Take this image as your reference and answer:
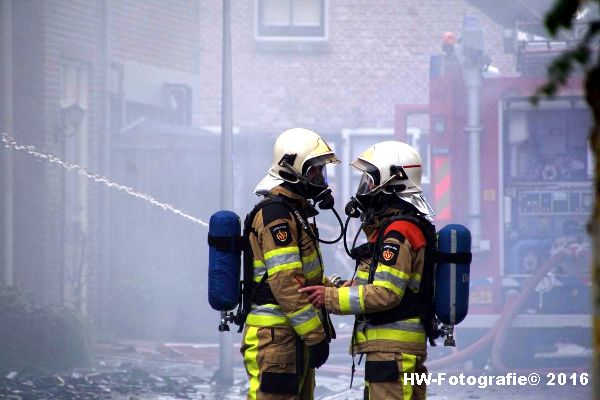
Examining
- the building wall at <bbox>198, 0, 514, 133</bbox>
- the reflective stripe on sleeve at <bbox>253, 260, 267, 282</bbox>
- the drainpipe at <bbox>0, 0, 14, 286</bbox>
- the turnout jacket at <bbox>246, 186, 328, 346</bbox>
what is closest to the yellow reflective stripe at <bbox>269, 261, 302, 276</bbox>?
the turnout jacket at <bbox>246, 186, 328, 346</bbox>

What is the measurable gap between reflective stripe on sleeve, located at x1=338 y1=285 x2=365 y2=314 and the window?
11904 millimetres

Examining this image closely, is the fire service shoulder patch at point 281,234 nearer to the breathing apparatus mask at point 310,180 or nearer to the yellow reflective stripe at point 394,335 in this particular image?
the breathing apparatus mask at point 310,180

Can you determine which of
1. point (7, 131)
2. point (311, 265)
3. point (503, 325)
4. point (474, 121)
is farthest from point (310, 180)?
point (7, 131)

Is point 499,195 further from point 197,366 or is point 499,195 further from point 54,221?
point 54,221

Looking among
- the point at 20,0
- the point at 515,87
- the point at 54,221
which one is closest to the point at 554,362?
the point at 515,87

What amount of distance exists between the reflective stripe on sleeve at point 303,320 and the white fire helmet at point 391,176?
49cm

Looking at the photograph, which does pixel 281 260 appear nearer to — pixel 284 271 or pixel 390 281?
pixel 284 271

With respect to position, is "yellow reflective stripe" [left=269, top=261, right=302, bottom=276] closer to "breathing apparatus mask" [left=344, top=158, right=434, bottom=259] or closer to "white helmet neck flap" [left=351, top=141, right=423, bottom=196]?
"breathing apparatus mask" [left=344, top=158, right=434, bottom=259]

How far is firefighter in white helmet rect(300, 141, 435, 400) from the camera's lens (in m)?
3.94

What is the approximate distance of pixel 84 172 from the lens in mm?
11125

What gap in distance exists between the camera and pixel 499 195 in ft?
30.2

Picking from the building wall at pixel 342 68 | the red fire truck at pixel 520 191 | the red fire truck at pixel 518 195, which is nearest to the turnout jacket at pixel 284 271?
the red fire truck at pixel 518 195

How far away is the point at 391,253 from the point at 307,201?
1.67 ft

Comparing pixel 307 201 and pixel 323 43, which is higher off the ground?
pixel 323 43
